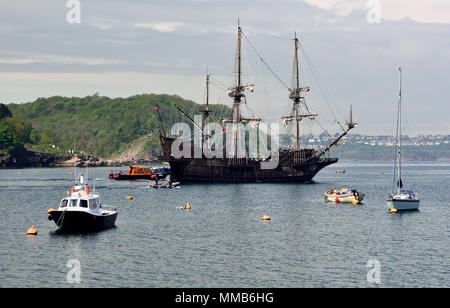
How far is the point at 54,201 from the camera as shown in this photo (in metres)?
110

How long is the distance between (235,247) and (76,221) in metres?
17.5

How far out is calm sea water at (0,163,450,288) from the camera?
49.0m

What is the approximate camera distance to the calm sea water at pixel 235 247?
49.0 m

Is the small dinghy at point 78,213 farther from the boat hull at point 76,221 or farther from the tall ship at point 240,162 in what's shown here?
the tall ship at point 240,162

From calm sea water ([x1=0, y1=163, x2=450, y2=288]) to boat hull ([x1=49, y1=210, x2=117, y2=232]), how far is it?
1291 mm

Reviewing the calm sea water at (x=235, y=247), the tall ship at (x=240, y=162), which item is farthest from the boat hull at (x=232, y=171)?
the calm sea water at (x=235, y=247)

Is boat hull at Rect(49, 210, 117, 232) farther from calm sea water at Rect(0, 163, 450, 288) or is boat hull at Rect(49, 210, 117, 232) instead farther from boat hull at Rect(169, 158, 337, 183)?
boat hull at Rect(169, 158, 337, 183)

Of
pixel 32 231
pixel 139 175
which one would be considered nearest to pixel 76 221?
pixel 32 231

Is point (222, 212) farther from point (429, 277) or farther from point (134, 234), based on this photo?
point (429, 277)

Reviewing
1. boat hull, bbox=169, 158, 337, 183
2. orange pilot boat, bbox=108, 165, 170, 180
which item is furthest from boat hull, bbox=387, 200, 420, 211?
orange pilot boat, bbox=108, 165, 170, 180

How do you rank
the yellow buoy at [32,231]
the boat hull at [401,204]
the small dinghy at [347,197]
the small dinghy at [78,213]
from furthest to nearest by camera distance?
the small dinghy at [347,197]
the boat hull at [401,204]
the yellow buoy at [32,231]
the small dinghy at [78,213]

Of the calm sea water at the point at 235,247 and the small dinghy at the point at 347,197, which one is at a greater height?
the small dinghy at the point at 347,197

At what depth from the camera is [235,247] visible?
6188cm

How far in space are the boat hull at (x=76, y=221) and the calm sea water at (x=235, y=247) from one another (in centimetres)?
129
